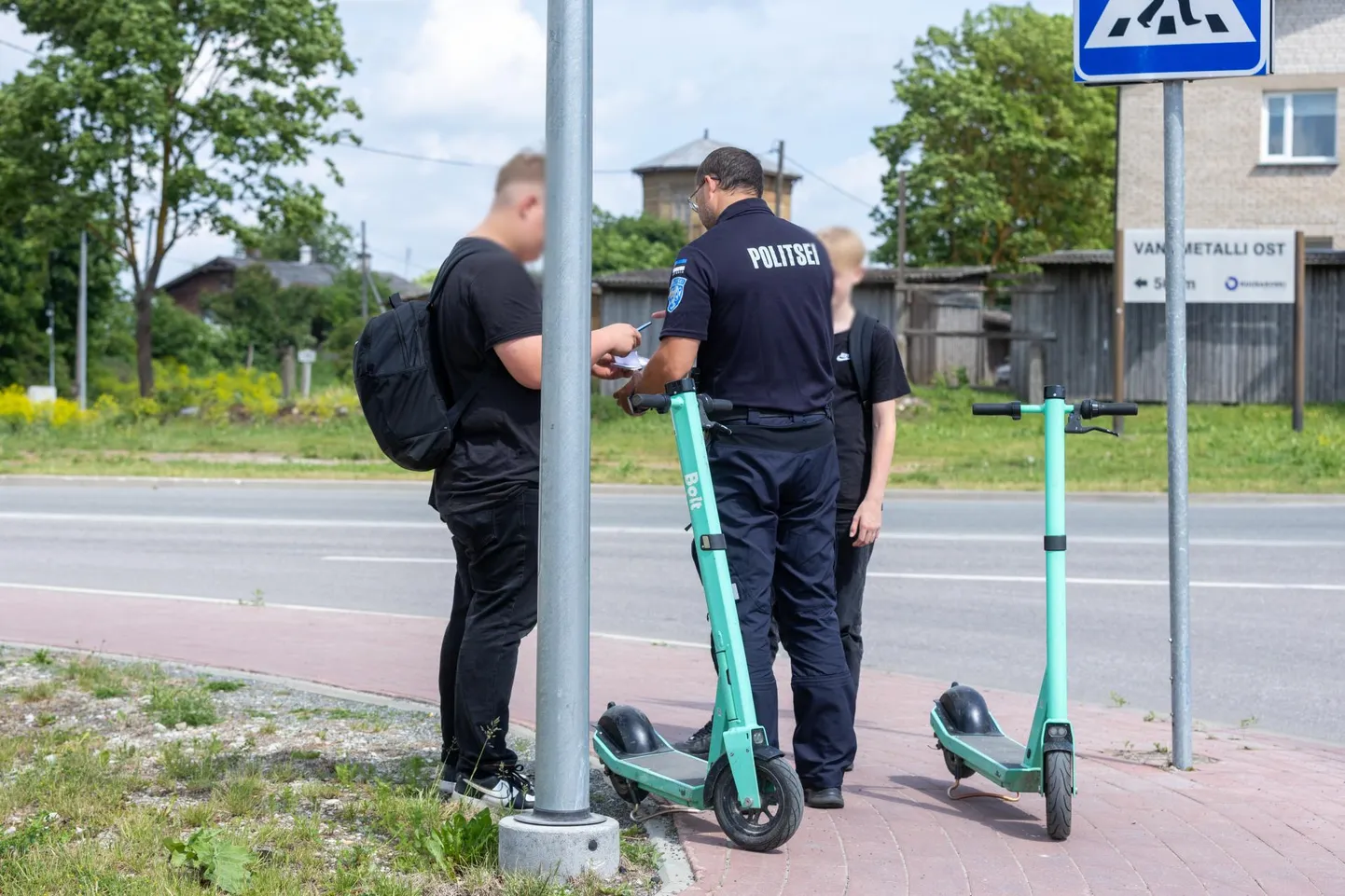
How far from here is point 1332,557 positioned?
11500mm

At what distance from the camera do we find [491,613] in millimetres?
4496

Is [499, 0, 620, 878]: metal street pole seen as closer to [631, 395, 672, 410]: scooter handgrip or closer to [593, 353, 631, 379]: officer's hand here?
[631, 395, 672, 410]: scooter handgrip

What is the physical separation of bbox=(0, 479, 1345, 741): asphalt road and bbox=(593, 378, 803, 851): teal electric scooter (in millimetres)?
2541

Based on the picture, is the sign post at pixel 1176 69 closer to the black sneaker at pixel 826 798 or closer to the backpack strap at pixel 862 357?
the backpack strap at pixel 862 357

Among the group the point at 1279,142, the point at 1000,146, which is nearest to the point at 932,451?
the point at 1279,142

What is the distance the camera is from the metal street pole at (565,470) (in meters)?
3.84

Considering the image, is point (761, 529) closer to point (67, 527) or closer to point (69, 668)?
point (69, 668)

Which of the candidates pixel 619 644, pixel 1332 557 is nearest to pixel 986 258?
pixel 1332 557

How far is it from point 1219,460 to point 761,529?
1718cm

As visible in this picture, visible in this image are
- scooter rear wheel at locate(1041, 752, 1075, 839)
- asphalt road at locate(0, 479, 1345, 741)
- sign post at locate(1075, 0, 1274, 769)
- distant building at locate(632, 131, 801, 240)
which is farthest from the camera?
distant building at locate(632, 131, 801, 240)

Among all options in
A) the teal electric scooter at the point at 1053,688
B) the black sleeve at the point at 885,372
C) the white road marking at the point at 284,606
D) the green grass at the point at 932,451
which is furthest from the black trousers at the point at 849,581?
the green grass at the point at 932,451

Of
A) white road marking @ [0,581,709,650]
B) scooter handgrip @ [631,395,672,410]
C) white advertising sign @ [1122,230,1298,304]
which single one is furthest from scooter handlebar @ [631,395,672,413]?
white advertising sign @ [1122,230,1298,304]

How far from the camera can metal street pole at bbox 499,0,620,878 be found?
3.84 meters

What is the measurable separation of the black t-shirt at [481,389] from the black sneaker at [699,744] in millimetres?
1088
